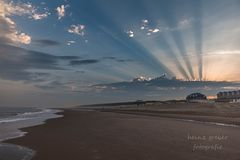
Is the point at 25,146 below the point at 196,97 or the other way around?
below

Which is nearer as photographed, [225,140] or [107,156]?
[107,156]

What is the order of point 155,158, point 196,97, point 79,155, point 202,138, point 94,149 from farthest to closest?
point 196,97 < point 202,138 < point 94,149 < point 79,155 < point 155,158

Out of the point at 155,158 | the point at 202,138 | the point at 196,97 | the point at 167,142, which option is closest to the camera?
the point at 155,158

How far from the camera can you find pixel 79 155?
593 inches

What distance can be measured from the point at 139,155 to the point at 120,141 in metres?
4.86

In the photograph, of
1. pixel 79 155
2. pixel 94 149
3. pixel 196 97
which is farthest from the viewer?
pixel 196 97

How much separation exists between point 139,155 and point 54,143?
266 inches

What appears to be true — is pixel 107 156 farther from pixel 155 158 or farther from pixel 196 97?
pixel 196 97

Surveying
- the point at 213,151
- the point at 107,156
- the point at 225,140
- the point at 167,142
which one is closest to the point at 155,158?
the point at 107,156

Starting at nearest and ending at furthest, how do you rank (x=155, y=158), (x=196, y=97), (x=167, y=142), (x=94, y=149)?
(x=155, y=158)
(x=94, y=149)
(x=167, y=142)
(x=196, y=97)

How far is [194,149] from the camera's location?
1595cm

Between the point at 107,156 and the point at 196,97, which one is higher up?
the point at 196,97

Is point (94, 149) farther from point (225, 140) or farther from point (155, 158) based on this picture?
point (225, 140)

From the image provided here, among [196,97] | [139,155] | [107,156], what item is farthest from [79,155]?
[196,97]
